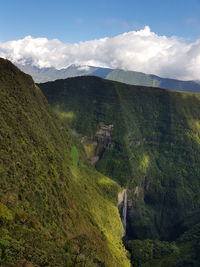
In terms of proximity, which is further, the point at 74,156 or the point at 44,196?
the point at 74,156

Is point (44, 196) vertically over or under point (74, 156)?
under

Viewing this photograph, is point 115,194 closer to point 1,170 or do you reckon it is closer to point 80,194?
point 80,194

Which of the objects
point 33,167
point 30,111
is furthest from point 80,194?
point 30,111

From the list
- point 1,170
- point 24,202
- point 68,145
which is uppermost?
point 68,145

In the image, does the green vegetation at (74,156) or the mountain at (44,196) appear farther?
the green vegetation at (74,156)

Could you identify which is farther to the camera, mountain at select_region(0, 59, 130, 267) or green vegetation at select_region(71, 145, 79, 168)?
green vegetation at select_region(71, 145, 79, 168)

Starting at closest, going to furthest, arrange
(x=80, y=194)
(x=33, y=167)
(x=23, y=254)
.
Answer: (x=23, y=254)
(x=33, y=167)
(x=80, y=194)

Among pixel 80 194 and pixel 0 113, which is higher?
pixel 0 113

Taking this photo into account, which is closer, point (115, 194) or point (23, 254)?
point (23, 254)
